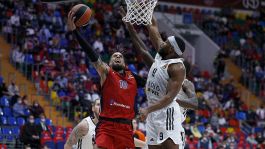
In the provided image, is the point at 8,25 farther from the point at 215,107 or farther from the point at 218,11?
the point at 218,11

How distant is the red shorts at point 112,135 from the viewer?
8.24m

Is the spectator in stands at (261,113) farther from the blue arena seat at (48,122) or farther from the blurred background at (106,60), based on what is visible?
the blue arena seat at (48,122)

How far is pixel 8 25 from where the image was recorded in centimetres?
2381

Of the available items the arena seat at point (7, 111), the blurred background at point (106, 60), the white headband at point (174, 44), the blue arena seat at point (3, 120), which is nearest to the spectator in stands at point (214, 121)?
Answer: the blurred background at point (106, 60)

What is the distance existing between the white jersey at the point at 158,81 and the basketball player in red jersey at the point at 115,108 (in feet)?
1.23

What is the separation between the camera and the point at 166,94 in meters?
7.93

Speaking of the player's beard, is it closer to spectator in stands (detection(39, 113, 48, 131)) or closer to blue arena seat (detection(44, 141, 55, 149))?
spectator in stands (detection(39, 113, 48, 131))

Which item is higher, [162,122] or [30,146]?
[162,122]

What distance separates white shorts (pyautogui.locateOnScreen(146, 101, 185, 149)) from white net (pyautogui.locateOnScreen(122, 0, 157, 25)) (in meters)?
1.19

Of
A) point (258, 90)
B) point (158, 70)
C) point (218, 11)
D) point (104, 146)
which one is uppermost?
point (158, 70)

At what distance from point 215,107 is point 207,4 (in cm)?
1013

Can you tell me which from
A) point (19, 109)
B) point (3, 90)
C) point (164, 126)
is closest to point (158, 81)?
point (164, 126)

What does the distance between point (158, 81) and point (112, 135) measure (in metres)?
0.90

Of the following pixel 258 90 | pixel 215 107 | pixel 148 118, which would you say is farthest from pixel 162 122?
pixel 258 90
